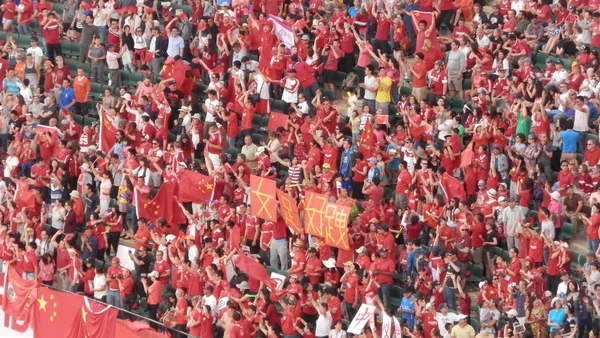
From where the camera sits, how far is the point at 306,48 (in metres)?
30.8

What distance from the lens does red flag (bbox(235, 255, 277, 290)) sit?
1035 inches

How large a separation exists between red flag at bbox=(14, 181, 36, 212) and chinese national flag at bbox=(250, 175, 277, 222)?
189 inches

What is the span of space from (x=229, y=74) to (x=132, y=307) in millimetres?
6163

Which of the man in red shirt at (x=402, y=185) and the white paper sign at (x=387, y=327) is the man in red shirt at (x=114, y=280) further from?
the white paper sign at (x=387, y=327)

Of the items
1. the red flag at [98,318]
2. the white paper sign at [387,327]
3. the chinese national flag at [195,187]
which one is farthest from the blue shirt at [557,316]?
the chinese national flag at [195,187]

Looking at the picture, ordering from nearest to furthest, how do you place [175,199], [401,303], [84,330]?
[401,303], [84,330], [175,199]

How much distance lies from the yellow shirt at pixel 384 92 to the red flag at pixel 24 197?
674 cm

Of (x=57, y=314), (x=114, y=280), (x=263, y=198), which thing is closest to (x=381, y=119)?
(x=263, y=198)

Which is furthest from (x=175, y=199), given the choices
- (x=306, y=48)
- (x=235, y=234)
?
(x=306, y=48)

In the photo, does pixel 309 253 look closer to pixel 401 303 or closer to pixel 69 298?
pixel 401 303

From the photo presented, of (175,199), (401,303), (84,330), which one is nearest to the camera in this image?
(401,303)

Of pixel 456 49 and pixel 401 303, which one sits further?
pixel 456 49

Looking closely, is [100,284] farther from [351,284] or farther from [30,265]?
[351,284]

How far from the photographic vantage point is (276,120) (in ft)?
98.1
